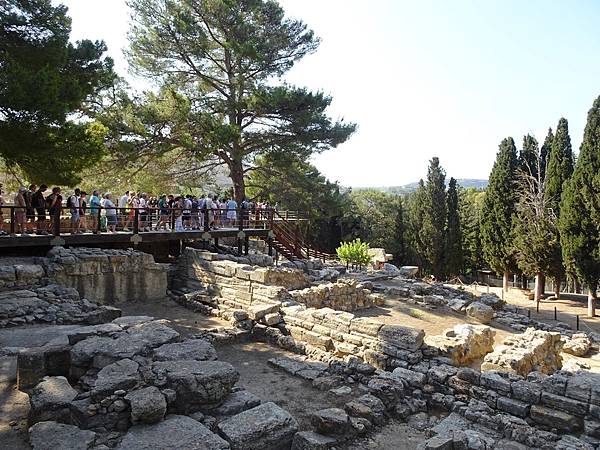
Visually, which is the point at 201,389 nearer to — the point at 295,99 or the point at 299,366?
the point at 299,366

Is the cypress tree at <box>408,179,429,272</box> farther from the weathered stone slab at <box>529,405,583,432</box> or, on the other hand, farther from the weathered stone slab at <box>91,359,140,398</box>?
the weathered stone slab at <box>91,359,140,398</box>

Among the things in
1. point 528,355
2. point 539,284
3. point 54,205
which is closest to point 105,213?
point 54,205

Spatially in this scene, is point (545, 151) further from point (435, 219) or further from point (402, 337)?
point (402, 337)

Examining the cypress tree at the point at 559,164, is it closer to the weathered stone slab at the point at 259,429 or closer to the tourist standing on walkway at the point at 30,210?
the weathered stone slab at the point at 259,429

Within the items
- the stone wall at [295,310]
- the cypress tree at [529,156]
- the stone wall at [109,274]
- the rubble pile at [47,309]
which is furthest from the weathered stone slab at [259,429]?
the cypress tree at [529,156]

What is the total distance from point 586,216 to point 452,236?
10478mm

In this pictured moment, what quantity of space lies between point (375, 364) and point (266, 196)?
17.0 m

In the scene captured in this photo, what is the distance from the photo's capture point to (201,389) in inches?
209

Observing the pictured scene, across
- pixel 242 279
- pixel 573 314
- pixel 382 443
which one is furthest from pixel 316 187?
pixel 382 443

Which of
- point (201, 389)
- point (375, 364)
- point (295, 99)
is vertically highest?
point (295, 99)

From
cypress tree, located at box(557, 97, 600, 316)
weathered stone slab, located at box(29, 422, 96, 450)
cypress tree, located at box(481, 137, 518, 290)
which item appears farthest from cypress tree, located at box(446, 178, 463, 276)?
weathered stone slab, located at box(29, 422, 96, 450)

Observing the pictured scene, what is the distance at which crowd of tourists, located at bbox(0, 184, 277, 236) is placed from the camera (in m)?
11.9

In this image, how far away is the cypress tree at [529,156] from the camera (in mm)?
27406

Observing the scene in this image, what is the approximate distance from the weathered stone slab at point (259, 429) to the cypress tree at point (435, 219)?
86.4 feet
